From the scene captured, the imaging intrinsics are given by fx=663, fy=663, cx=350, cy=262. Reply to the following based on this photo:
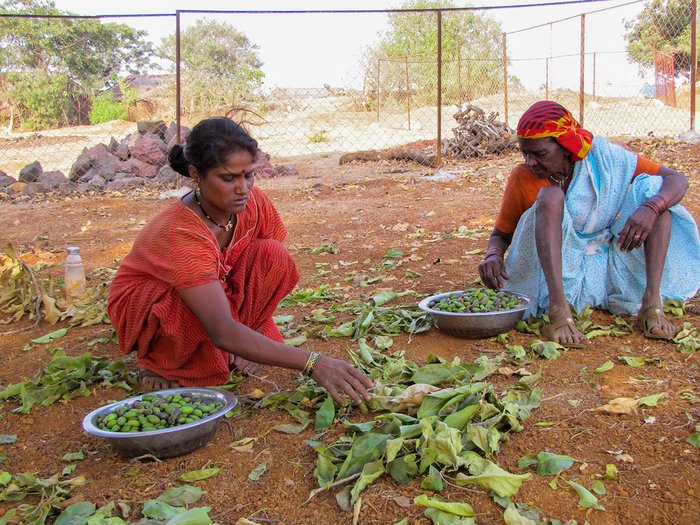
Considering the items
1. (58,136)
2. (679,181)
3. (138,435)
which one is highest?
(58,136)

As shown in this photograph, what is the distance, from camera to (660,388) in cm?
240

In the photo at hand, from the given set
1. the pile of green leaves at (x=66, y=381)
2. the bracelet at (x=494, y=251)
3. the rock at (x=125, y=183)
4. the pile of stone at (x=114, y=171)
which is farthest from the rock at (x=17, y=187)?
the bracelet at (x=494, y=251)

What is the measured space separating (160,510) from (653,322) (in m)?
2.17

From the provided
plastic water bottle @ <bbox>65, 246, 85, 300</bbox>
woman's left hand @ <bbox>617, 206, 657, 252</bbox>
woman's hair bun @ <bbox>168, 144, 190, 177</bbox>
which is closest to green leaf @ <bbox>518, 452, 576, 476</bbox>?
woman's left hand @ <bbox>617, 206, 657, 252</bbox>

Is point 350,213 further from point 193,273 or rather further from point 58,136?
point 58,136

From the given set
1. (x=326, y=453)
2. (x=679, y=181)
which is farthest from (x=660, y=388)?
(x=326, y=453)

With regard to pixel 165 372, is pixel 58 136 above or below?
above

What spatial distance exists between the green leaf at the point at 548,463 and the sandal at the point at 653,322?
1.20m

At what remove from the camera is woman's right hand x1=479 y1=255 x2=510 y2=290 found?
3225 millimetres

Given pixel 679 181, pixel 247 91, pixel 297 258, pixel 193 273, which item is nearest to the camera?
pixel 193 273

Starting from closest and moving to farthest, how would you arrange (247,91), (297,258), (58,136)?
(297,258) → (247,91) → (58,136)

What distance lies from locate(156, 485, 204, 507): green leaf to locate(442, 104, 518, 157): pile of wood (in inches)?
360

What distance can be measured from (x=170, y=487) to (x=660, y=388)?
172 cm

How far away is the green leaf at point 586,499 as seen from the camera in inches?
66.9
